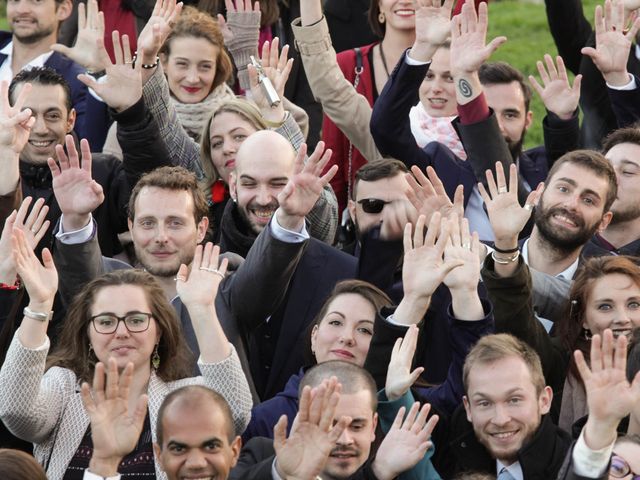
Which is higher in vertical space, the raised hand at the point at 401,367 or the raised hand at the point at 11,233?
the raised hand at the point at 11,233

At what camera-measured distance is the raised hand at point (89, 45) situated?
953cm

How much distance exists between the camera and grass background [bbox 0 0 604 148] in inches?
615

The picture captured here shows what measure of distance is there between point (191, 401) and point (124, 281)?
36.9 inches

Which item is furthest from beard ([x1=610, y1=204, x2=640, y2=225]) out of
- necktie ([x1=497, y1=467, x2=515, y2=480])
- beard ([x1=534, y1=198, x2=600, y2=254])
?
necktie ([x1=497, y1=467, x2=515, y2=480])

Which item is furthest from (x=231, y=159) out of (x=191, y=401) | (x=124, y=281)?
(x=191, y=401)

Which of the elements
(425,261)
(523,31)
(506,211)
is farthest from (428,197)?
(523,31)

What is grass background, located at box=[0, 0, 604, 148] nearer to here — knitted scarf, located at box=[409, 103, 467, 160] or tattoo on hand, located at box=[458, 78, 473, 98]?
knitted scarf, located at box=[409, 103, 467, 160]

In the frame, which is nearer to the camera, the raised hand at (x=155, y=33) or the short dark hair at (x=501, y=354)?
the short dark hair at (x=501, y=354)

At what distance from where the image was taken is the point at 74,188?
8.14 metres

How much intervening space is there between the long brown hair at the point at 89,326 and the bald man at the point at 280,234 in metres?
0.64

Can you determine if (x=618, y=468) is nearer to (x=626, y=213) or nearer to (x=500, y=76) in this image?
(x=626, y=213)

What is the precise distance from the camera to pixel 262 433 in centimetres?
754

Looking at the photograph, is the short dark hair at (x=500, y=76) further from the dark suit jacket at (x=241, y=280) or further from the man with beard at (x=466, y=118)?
the dark suit jacket at (x=241, y=280)

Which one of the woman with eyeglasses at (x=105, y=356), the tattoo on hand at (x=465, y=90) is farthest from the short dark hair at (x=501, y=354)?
the tattoo on hand at (x=465, y=90)
